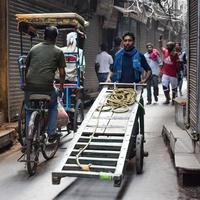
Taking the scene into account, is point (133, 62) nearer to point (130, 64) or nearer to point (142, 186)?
point (130, 64)

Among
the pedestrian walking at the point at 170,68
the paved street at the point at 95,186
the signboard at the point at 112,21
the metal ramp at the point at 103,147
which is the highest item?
the signboard at the point at 112,21

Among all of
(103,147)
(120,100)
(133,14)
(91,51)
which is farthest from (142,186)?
(133,14)

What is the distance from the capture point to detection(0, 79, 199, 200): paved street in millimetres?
5766

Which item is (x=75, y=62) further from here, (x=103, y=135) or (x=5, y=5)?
(x=103, y=135)

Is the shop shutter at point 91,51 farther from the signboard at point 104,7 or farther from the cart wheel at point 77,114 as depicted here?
the cart wheel at point 77,114

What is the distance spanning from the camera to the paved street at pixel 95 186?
18.9 feet

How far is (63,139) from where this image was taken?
9711 millimetres

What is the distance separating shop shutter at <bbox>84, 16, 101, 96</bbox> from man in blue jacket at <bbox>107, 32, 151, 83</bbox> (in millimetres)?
10100

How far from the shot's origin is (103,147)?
6.19 meters

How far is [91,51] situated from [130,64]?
11685mm

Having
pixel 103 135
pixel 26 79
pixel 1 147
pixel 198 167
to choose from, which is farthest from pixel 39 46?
pixel 198 167

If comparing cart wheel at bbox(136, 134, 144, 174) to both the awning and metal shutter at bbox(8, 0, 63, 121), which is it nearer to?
metal shutter at bbox(8, 0, 63, 121)

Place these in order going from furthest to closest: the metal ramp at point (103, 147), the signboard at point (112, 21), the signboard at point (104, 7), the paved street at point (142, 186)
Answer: the signboard at point (112, 21) → the signboard at point (104, 7) → the paved street at point (142, 186) → the metal ramp at point (103, 147)

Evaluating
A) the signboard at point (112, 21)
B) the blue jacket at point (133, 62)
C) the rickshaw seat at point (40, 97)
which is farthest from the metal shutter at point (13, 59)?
the signboard at point (112, 21)
